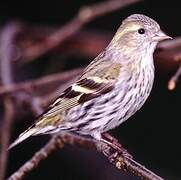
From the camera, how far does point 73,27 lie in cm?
352

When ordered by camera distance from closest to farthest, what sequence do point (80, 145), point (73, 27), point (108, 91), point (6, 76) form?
point (80, 145)
point (108, 91)
point (6, 76)
point (73, 27)

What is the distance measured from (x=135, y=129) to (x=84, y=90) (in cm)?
114

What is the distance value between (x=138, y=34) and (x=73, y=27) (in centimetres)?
101

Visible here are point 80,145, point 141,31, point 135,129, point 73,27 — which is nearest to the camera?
point 80,145

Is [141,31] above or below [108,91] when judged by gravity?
above

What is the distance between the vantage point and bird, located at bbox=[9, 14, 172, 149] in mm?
2543

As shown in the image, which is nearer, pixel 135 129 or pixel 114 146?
pixel 114 146

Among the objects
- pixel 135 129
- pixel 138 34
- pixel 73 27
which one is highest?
pixel 138 34

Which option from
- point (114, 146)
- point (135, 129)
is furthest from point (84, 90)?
point (135, 129)

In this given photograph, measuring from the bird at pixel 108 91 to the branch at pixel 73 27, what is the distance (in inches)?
32.2

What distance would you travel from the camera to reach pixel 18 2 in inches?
180

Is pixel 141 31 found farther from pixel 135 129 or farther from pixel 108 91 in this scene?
pixel 135 129

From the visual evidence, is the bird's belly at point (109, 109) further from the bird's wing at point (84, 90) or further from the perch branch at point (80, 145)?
the perch branch at point (80, 145)

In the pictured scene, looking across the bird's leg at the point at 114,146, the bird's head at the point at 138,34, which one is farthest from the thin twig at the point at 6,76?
the bird's head at the point at 138,34
